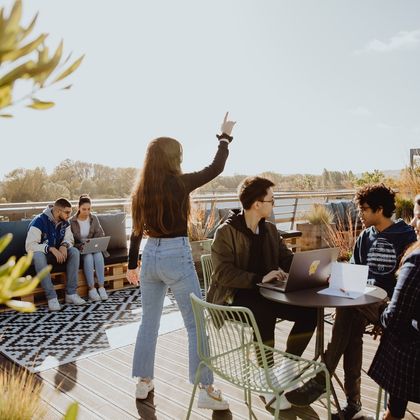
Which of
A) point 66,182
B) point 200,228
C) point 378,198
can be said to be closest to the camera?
point 378,198

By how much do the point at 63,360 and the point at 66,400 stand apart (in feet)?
2.30

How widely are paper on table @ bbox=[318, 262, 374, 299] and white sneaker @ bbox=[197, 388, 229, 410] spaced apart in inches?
35.3

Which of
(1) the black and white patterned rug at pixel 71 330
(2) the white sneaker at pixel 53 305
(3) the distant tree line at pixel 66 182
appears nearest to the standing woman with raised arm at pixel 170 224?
(1) the black and white patterned rug at pixel 71 330

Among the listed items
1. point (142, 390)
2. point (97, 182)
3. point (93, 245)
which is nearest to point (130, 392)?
point (142, 390)

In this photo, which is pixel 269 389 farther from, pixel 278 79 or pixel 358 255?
pixel 278 79

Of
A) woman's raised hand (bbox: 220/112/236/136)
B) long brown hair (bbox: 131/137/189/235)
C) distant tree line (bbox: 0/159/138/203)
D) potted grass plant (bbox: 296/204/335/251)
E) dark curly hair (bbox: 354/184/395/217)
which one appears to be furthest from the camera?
distant tree line (bbox: 0/159/138/203)

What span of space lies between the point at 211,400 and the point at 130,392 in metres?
0.65

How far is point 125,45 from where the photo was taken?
5039mm

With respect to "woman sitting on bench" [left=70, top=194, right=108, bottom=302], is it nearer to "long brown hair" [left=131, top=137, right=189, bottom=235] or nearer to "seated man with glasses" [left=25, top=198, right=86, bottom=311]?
"seated man with glasses" [left=25, top=198, right=86, bottom=311]

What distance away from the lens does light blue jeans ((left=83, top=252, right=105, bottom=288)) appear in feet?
17.6

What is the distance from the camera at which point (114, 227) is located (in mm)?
6328

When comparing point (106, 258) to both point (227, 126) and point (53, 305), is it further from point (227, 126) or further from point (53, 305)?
point (227, 126)

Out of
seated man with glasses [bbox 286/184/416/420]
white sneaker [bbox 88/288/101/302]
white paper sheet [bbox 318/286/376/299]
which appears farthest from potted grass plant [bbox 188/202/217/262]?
white paper sheet [bbox 318/286/376/299]

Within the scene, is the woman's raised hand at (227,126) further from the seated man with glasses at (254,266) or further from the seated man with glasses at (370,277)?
the seated man with glasses at (370,277)
